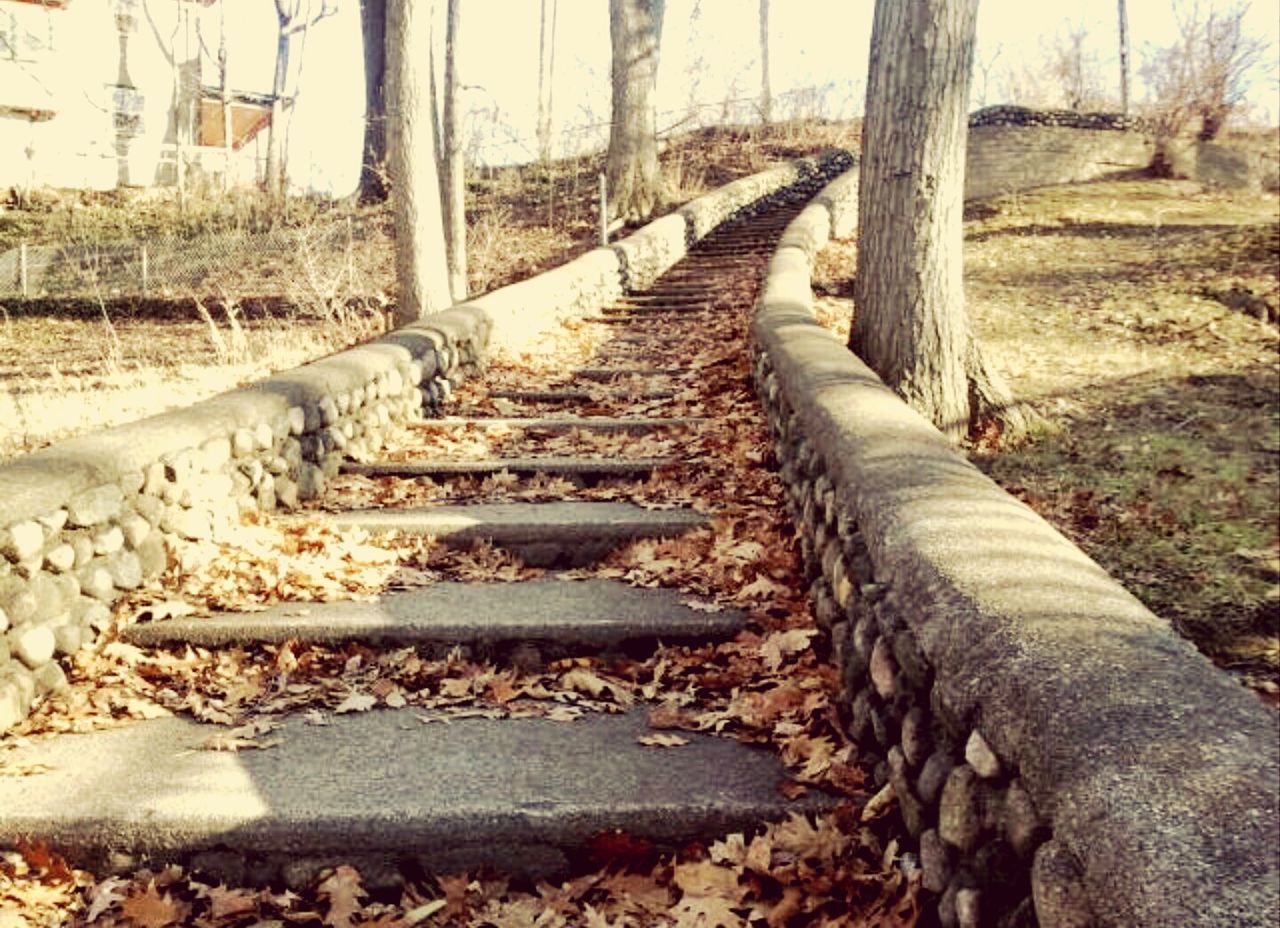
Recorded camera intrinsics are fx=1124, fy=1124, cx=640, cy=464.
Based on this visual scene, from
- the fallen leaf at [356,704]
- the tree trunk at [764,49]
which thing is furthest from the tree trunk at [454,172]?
the tree trunk at [764,49]

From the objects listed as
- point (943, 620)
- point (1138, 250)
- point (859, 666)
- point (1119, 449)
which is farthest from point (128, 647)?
point (1138, 250)

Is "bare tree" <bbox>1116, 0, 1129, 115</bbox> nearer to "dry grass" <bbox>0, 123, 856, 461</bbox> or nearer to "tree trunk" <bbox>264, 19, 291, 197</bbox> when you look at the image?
Answer: "dry grass" <bbox>0, 123, 856, 461</bbox>

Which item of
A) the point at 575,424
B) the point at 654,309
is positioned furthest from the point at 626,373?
the point at 654,309

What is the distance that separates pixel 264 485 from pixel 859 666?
3134 mm

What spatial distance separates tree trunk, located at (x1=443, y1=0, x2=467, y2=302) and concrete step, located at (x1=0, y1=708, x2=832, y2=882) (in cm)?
1041

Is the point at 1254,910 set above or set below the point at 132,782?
above

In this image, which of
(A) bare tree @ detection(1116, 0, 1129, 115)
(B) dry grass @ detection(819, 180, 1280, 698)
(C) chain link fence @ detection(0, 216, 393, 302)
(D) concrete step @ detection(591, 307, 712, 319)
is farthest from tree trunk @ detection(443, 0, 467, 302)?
(A) bare tree @ detection(1116, 0, 1129, 115)

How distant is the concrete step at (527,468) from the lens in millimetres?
6039

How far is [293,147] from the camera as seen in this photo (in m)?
27.3

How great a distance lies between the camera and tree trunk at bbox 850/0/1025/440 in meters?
6.39

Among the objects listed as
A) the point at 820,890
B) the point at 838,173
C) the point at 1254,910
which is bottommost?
the point at 820,890

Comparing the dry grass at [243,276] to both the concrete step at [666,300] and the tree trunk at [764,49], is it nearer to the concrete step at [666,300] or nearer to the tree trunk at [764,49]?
the concrete step at [666,300]

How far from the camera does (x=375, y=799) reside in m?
3.07

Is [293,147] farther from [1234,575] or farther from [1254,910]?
[1254,910]
